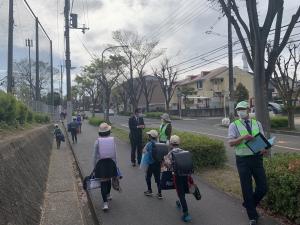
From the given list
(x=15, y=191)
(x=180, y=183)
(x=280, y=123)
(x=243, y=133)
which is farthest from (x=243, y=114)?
(x=280, y=123)

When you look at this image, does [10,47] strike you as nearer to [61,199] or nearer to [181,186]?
[61,199]

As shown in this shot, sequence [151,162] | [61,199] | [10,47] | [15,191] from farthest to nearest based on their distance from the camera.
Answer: [10,47], [61,199], [151,162], [15,191]

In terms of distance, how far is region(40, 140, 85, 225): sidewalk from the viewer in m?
7.36

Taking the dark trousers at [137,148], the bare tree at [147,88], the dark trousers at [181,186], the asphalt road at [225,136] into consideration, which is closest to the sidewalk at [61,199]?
the dark trousers at [181,186]

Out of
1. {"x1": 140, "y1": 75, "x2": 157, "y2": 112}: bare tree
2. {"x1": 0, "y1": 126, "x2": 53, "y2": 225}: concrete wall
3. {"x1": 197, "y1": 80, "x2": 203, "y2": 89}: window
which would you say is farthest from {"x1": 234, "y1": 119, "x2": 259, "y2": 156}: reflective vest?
{"x1": 197, "y1": 80, "x2": 203, "y2": 89}: window

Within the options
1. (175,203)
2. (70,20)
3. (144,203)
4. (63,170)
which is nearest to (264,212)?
(175,203)

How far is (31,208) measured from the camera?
21.5 feet

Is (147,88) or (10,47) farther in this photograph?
(147,88)

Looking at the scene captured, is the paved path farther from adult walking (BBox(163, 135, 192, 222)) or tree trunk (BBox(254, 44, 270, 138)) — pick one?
tree trunk (BBox(254, 44, 270, 138))

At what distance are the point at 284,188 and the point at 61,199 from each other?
4779 millimetres

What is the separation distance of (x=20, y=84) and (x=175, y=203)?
593 inches

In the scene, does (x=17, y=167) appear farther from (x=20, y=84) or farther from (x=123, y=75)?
(x=123, y=75)

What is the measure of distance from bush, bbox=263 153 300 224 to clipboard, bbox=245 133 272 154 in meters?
0.55

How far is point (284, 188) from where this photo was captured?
611cm
